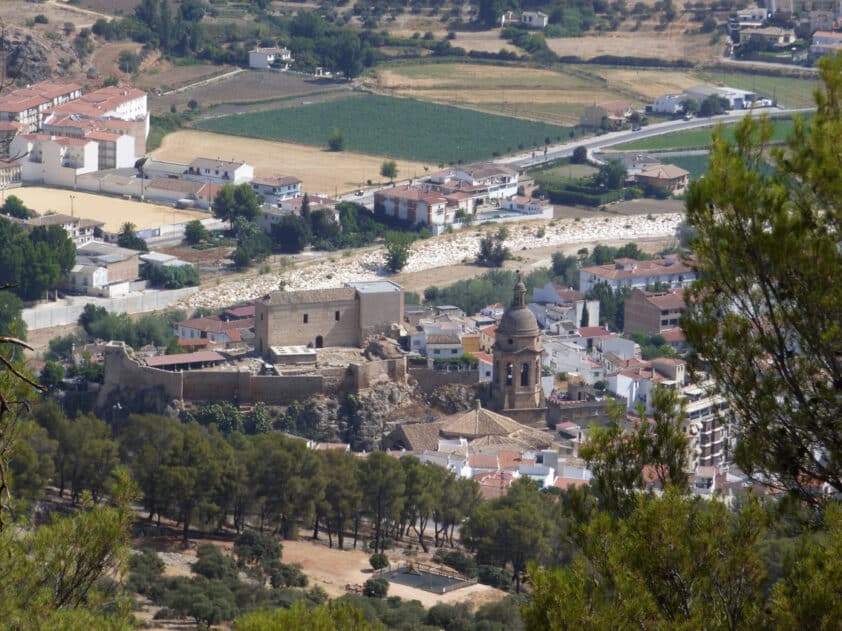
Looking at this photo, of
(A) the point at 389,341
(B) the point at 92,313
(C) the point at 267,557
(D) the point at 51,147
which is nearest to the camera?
(C) the point at 267,557

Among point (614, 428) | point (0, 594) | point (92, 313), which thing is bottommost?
point (92, 313)

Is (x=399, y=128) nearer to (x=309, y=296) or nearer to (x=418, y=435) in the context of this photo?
(x=309, y=296)

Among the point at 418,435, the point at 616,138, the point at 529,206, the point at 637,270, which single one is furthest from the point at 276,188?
the point at 418,435

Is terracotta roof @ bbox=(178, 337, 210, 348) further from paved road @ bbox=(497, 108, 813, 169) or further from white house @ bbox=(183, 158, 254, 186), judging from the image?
paved road @ bbox=(497, 108, 813, 169)

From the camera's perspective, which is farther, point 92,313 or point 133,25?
point 133,25

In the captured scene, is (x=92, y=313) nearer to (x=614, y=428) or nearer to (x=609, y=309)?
(x=609, y=309)

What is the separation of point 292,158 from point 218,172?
5270 millimetres

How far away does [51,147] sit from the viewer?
2112 inches

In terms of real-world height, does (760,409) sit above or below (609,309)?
above

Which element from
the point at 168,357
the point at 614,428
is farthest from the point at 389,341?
the point at 614,428

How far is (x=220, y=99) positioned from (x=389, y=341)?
33.3 meters

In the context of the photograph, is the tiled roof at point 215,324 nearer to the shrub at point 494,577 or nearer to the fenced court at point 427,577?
the fenced court at point 427,577

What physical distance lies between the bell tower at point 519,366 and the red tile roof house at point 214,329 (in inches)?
207

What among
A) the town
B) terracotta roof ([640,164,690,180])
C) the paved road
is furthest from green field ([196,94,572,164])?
terracotta roof ([640,164,690,180])
